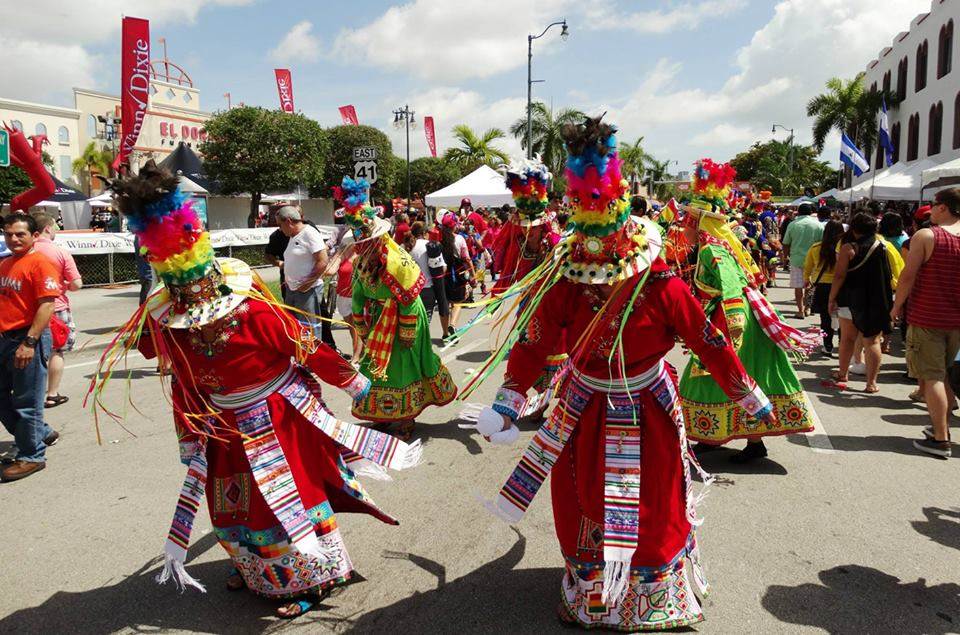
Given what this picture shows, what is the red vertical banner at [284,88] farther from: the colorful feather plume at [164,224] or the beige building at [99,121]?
the colorful feather plume at [164,224]

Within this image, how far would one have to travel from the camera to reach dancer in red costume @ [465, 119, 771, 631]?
2.72m

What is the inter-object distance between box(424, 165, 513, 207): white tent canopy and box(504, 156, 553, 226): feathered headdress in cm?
1226

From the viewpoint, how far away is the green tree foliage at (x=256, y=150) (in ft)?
93.6

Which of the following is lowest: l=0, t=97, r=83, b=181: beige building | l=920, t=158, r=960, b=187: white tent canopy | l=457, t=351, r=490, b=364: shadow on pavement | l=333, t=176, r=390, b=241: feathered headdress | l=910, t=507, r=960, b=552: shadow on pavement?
l=910, t=507, r=960, b=552: shadow on pavement

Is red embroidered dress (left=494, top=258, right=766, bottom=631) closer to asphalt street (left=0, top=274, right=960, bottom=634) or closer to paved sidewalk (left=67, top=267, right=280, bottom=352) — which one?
asphalt street (left=0, top=274, right=960, bottom=634)

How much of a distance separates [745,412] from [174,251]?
11.7ft

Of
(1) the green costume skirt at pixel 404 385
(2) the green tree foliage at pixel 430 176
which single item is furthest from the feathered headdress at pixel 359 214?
(2) the green tree foliage at pixel 430 176

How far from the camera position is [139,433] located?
19.0 ft

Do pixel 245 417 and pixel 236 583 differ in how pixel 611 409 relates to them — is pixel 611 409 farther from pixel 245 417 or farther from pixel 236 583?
A: pixel 236 583

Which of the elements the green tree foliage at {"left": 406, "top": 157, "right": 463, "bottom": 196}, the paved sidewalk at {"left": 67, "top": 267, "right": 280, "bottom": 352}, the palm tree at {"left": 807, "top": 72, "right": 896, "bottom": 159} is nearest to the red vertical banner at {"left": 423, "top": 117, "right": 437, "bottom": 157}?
the green tree foliage at {"left": 406, "top": 157, "right": 463, "bottom": 196}

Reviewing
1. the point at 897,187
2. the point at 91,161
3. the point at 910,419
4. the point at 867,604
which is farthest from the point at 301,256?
the point at 91,161

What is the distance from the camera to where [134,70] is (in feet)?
45.5

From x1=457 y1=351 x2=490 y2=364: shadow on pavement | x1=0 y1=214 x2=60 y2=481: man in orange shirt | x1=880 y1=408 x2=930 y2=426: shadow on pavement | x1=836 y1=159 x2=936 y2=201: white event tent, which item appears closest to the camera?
x1=0 y1=214 x2=60 y2=481: man in orange shirt

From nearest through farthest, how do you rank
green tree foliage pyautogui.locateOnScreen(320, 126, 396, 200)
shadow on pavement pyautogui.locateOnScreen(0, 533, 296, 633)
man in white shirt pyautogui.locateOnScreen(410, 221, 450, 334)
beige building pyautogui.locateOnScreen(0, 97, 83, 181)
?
shadow on pavement pyautogui.locateOnScreen(0, 533, 296, 633), man in white shirt pyautogui.locateOnScreen(410, 221, 450, 334), green tree foliage pyautogui.locateOnScreen(320, 126, 396, 200), beige building pyautogui.locateOnScreen(0, 97, 83, 181)
